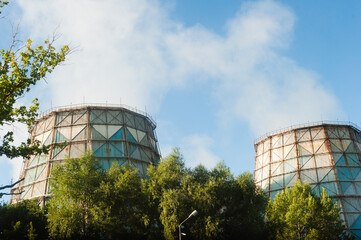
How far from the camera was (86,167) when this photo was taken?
28547mm

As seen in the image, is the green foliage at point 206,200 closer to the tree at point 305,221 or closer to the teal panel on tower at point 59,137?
the tree at point 305,221

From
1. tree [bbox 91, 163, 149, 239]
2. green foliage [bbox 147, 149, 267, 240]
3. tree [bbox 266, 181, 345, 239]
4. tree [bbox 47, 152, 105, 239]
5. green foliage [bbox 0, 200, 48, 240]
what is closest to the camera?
tree [bbox 47, 152, 105, 239]

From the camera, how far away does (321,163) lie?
45750 millimetres

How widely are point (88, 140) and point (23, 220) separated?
478 inches

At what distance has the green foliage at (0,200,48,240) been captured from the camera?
Result: 2639 cm

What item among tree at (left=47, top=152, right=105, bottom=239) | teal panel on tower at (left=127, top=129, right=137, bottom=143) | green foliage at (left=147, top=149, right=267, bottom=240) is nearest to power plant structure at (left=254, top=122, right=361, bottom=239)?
green foliage at (left=147, top=149, right=267, bottom=240)

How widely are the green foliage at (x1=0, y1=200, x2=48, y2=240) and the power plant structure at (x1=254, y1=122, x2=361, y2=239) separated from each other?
29.1 metres

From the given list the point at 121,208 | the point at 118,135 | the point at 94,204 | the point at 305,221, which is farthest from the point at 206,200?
the point at 118,135

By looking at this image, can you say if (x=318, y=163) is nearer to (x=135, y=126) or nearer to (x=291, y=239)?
(x=291, y=239)

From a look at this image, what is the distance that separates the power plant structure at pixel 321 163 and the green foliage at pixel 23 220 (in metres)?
29.1

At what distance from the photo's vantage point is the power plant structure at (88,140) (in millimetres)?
38125

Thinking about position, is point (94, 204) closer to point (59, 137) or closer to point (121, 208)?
point (121, 208)

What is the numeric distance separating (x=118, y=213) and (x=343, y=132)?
34.4m

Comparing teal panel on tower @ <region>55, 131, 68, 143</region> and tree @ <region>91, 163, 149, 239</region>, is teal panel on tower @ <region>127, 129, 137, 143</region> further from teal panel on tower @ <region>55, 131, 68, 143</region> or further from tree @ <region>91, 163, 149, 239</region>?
tree @ <region>91, 163, 149, 239</region>
